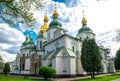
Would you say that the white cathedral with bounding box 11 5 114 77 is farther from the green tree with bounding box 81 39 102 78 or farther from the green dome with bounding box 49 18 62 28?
the green tree with bounding box 81 39 102 78

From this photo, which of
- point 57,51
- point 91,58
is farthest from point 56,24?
point 91,58

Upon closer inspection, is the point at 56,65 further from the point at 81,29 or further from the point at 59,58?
the point at 81,29

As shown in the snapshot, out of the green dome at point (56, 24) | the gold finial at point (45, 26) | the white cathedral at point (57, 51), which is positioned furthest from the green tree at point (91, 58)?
the gold finial at point (45, 26)

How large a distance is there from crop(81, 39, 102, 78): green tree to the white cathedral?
17.6ft

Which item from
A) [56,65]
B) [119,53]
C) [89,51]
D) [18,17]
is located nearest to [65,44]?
[56,65]

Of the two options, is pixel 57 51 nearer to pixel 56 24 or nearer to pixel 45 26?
pixel 56 24

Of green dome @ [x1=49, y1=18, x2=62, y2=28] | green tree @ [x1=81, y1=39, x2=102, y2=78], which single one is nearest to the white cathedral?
green dome @ [x1=49, y1=18, x2=62, y2=28]

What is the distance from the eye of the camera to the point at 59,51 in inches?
1566

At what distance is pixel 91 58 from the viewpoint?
32719 mm

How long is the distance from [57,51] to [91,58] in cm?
1082

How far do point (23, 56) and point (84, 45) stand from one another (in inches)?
1418

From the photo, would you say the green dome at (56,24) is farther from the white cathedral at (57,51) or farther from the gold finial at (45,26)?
the gold finial at (45,26)

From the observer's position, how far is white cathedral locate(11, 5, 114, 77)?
39.0m

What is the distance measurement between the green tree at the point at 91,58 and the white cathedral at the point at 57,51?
535cm
